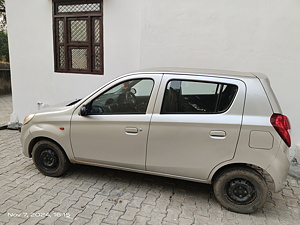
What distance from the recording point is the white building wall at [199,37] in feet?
13.6

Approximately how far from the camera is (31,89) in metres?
6.21

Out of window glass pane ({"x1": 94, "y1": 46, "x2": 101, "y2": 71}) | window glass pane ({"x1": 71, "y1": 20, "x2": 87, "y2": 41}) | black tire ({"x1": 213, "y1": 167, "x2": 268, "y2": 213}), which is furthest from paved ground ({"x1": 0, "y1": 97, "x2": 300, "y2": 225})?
window glass pane ({"x1": 71, "y1": 20, "x2": 87, "y2": 41})

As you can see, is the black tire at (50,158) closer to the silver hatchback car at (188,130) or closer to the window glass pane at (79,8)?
the silver hatchback car at (188,130)

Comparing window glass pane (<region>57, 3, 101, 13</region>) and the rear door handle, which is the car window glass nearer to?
the rear door handle

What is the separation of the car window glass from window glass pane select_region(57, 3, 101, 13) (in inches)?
115

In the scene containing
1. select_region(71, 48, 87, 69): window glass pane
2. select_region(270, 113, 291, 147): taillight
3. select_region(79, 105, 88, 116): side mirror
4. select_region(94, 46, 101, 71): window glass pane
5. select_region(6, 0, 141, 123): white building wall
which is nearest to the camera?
select_region(270, 113, 291, 147): taillight

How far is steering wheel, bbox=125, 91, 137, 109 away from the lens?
323 cm

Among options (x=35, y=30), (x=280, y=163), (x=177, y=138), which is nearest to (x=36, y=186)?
(x=177, y=138)

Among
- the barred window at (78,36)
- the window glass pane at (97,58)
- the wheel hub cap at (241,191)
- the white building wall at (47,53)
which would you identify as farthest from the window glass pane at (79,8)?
the wheel hub cap at (241,191)

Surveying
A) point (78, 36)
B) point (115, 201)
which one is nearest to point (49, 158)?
point (115, 201)

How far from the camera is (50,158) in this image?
3.72 metres

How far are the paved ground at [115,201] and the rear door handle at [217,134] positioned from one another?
3.22ft

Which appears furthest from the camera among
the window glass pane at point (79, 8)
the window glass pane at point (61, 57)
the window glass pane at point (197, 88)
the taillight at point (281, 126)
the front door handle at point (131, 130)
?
the window glass pane at point (61, 57)

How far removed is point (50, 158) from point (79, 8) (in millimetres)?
3608
